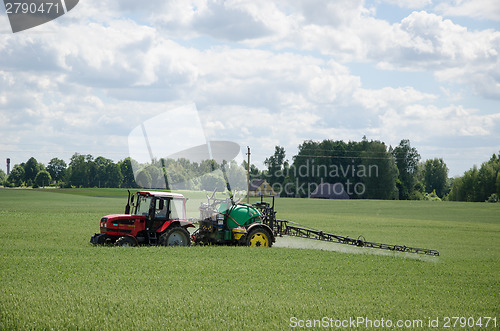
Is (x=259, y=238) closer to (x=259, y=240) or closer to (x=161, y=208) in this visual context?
(x=259, y=240)

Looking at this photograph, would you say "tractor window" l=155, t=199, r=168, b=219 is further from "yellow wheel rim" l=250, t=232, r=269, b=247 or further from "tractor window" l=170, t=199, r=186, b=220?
"yellow wheel rim" l=250, t=232, r=269, b=247

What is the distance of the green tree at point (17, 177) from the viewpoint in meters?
149

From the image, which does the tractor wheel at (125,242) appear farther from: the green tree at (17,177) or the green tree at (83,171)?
the green tree at (17,177)

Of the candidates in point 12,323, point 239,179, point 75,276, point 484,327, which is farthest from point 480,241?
point 12,323

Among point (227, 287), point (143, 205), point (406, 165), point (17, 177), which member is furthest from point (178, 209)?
point (17, 177)

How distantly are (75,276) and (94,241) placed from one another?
6.67 m

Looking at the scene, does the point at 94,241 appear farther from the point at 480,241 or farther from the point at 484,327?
the point at 480,241

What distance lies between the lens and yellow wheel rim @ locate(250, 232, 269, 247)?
20417 mm

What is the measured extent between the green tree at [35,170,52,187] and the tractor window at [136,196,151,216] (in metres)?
135

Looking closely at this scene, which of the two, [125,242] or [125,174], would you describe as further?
[125,174]

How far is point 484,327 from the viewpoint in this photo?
9.80 metres

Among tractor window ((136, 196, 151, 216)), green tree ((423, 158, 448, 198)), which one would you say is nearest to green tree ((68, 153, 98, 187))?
green tree ((423, 158, 448, 198))

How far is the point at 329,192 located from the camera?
120m

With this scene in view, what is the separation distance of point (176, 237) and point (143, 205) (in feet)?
5.78
